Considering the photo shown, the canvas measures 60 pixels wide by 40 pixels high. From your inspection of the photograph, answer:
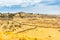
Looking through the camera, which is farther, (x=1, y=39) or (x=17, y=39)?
(x=17, y=39)

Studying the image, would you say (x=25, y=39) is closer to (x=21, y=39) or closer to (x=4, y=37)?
(x=21, y=39)

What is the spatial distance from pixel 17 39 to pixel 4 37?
0.98 m

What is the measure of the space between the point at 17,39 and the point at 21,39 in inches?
12.5

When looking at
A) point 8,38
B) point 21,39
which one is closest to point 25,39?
point 21,39

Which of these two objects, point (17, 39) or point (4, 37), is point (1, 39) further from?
point (17, 39)

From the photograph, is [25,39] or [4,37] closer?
[4,37]

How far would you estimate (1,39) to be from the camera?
38.1 ft

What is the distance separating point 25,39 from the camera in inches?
516

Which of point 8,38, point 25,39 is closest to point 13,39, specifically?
point 8,38

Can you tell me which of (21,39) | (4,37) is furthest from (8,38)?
(21,39)

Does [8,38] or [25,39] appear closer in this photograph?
[8,38]

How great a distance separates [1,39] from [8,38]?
0.59 m

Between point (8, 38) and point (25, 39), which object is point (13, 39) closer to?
point (8, 38)

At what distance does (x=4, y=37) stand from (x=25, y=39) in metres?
1.81
